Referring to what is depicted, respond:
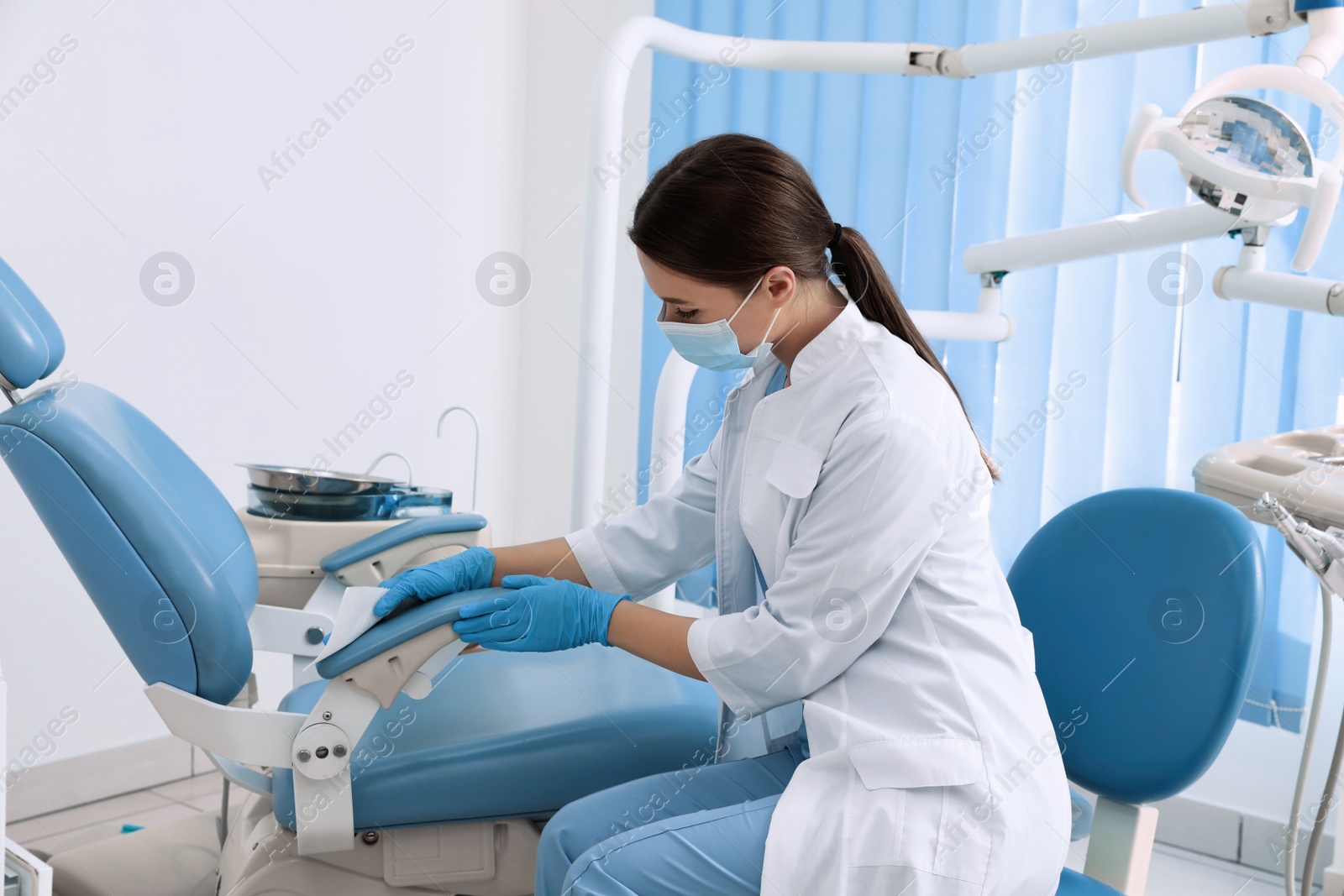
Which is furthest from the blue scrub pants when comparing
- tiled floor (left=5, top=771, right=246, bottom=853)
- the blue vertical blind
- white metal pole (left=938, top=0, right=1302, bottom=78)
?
the blue vertical blind

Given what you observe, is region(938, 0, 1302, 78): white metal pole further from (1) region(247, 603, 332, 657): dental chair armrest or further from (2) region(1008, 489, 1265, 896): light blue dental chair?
(1) region(247, 603, 332, 657): dental chair armrest

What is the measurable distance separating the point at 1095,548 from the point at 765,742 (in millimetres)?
449

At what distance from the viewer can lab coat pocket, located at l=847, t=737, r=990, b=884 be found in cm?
92

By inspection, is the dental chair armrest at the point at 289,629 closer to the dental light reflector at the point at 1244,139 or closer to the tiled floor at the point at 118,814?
the tiled floor at the point at 118,814

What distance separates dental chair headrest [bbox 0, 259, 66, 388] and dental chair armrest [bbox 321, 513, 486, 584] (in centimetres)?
53

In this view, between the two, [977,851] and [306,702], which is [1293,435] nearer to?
[977,851]

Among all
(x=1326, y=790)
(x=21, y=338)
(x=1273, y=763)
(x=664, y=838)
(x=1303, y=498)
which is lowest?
(x=1273, y=763)

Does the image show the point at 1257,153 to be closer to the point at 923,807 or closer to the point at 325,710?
the point at 923,807

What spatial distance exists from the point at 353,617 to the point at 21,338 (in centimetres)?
48

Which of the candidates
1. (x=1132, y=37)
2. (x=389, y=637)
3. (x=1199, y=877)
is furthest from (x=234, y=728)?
(x=1199, y=877)

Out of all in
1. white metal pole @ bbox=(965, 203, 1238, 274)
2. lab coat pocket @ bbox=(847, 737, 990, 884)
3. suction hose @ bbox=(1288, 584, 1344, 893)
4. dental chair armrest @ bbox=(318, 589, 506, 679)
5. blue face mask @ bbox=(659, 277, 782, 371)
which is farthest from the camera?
white metal pole @ bbox=(965, 203, 1238, 274)

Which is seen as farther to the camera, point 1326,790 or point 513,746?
point 1326,790

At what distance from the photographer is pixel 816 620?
98 centimetres

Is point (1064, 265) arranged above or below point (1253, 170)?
below
